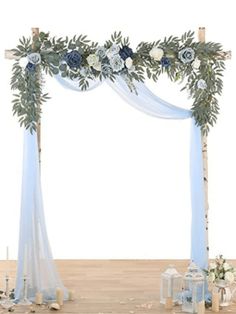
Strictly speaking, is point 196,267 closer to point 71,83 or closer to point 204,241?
point 204,241

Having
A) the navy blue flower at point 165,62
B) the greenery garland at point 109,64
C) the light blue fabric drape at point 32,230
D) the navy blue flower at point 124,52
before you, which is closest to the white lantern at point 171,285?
the light blue fabric drape at point 32,230

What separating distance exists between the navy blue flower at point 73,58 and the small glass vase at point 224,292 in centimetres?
207

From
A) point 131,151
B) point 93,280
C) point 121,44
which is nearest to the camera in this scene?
point 121,44

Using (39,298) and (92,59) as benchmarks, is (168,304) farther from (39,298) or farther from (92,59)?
(92,59)

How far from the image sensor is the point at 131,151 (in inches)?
333

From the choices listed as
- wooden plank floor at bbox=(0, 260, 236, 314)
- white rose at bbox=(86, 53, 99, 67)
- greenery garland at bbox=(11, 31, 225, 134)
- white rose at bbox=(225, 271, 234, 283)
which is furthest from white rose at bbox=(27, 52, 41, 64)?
white rose at bbox=(225, 271, 234, 283)

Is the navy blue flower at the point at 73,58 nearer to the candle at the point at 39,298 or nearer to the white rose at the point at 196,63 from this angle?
the white rose at the point at 196,63

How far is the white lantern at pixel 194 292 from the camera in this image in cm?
608

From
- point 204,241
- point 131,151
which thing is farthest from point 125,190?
point 204,241

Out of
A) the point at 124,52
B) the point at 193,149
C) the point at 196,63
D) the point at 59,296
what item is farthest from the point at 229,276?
the point at 124,52

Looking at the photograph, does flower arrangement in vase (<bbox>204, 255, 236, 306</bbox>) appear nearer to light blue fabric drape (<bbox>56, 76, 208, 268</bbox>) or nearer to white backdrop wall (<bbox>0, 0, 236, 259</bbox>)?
light blue fabric drape (<bbox>56, 76, 208, 268</bbox>)

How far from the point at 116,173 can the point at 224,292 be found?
8.14 ft

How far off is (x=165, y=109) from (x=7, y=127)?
2555 mm

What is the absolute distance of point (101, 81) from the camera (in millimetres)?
6336
